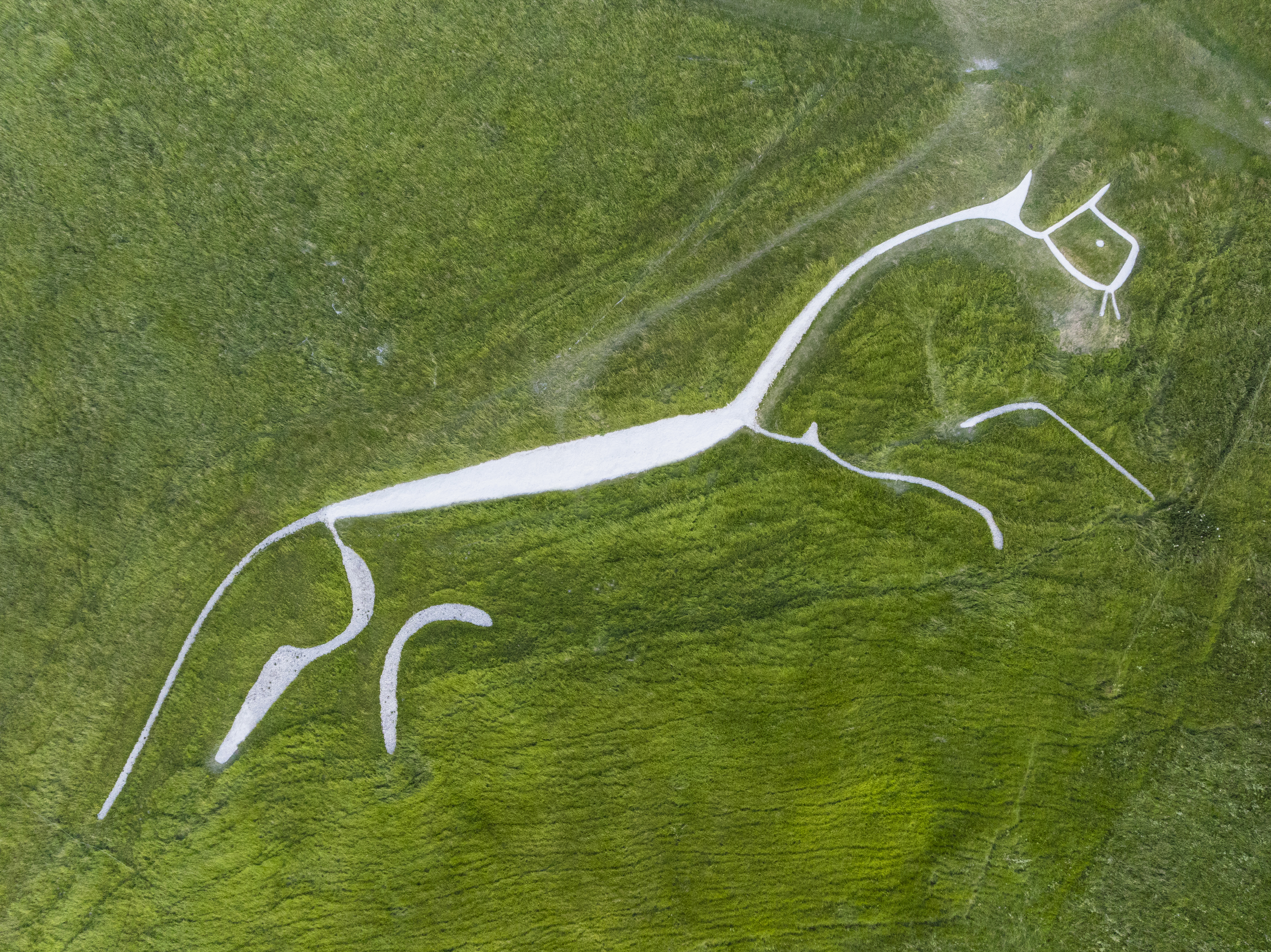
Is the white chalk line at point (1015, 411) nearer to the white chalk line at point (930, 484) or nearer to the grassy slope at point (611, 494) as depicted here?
the grassy slope at point (611, 494)

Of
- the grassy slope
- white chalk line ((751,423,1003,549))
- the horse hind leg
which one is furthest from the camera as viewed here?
white chalk line ((751,423,1003,549))

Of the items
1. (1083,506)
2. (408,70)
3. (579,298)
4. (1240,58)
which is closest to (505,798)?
(579,298)

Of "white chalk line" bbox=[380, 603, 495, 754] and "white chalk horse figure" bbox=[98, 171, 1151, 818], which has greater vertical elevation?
"white chalk horse figure" bbox=[98, 171, 1151, 818]

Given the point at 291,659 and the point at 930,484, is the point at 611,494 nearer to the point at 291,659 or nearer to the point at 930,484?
the point at 930,484

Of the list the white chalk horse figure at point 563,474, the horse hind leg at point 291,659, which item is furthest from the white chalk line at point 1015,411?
the horse hind leg at point 291,659

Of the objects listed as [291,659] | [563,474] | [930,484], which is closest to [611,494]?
A: [563,474]

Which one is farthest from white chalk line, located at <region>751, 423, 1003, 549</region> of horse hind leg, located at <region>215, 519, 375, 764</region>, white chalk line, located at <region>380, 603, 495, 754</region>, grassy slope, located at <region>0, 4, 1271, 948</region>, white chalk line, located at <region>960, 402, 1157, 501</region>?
horse hind leg, located at <region>215, 519, 375, 764</region>

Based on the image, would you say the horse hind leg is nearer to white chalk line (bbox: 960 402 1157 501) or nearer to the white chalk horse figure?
the white chalk horse figure

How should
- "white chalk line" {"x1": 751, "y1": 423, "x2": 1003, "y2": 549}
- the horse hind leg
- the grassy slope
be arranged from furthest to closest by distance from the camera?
"white chalk line" {"x1": 751, "y1": 423, "x2": 1003, "y2": 549} → the horse hind leg → the grassy slope
